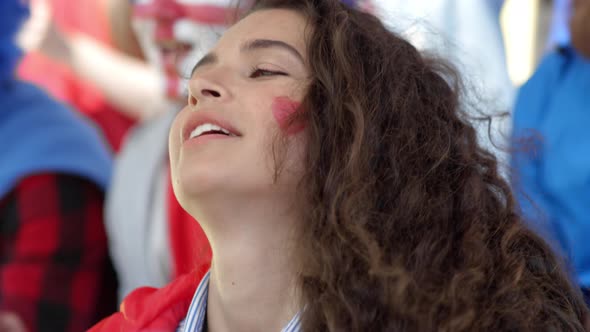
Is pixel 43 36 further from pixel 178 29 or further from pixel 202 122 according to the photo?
pixel 202 122

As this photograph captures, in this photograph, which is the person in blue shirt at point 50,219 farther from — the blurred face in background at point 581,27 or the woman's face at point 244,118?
the blurred face in background at point 581,27

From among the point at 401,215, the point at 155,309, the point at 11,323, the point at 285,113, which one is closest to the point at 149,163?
the point at 11,323

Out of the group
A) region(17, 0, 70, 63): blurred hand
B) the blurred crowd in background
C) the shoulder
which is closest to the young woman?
the blurred crowd in background

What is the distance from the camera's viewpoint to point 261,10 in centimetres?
131

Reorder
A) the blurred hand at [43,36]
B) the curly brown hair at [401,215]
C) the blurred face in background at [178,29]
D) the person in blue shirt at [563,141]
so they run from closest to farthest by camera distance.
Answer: the curly brown hair at [401,215] < the person in blue shirt at [563,141] < the blurred face in background at [178,29] < the blurred hand at [43,36]

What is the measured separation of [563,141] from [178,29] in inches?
31.5

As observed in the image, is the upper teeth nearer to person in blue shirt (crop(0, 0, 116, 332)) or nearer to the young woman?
the young woman

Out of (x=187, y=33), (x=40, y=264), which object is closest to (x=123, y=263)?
(x=40, y=264)

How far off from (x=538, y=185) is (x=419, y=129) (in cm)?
58

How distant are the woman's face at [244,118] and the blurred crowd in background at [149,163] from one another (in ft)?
0.98

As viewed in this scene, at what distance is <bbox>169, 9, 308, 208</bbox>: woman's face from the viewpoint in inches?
43.0

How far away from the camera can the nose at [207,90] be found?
1.14 meters

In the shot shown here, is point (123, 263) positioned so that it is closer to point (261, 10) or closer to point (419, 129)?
point (261, 10)

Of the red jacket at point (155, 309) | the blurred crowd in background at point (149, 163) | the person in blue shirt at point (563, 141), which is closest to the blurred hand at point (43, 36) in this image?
the blurred crowd in background at point (149, 163)
